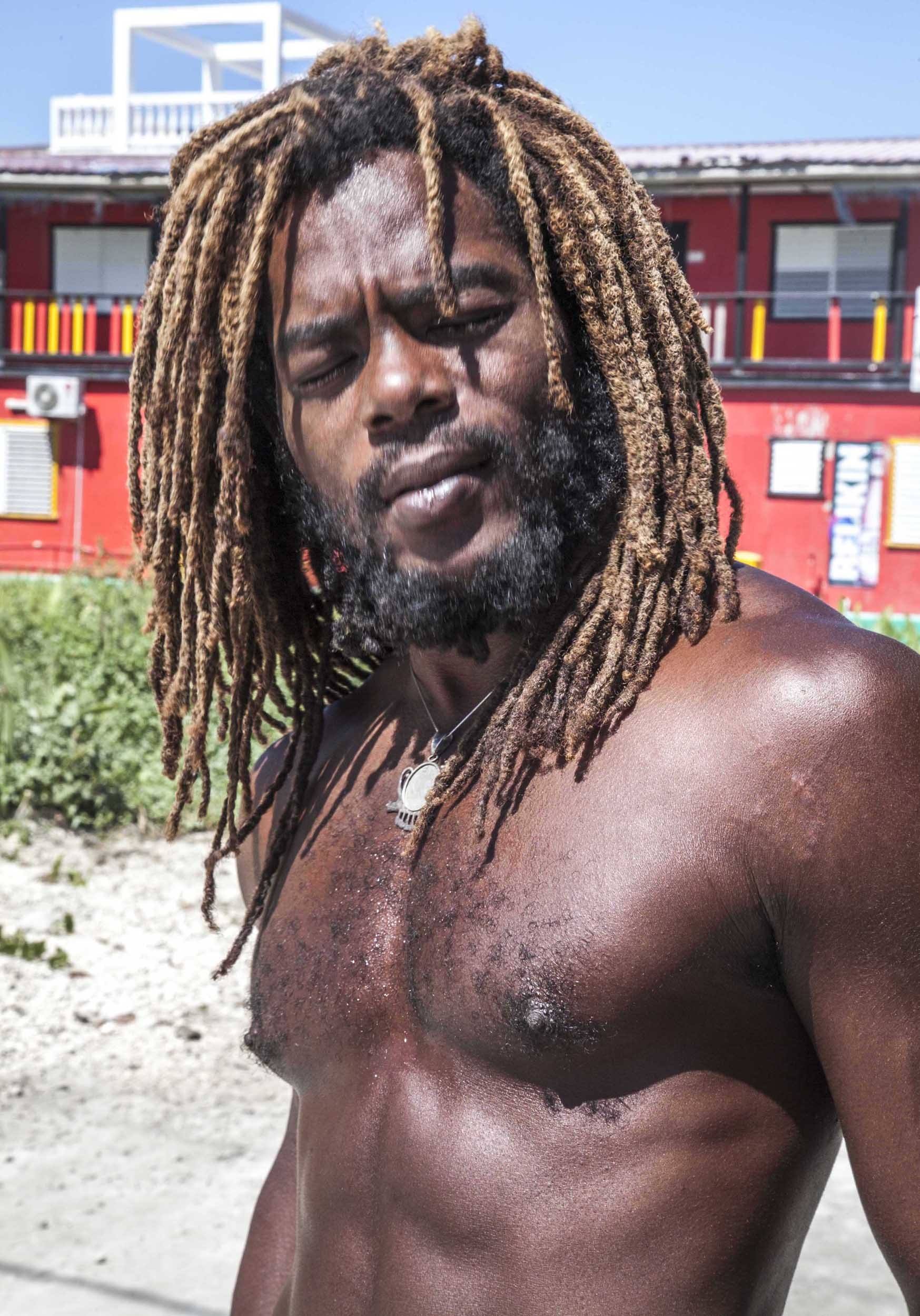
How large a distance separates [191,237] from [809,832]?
1.08 metres

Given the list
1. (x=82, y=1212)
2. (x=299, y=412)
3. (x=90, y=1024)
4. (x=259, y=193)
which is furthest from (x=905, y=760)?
(x=90, y=1024)

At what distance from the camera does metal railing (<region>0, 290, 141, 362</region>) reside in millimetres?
22141

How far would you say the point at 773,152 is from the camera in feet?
78.7

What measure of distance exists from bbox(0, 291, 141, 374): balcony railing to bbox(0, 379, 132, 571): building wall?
42cm

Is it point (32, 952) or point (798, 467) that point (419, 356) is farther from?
point (798, 467)

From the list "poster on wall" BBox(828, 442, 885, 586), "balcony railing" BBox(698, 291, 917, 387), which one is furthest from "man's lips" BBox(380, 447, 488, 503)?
"poster on wall" BBox(828, 442, 885, 586)

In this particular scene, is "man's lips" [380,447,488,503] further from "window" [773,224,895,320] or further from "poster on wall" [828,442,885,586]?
"window" [773,224,895,320]

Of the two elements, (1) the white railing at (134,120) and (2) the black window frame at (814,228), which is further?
(1) the white railing at (134,120)

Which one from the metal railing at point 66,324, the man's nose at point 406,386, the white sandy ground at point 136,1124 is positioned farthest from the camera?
the metal railing at point 66,324

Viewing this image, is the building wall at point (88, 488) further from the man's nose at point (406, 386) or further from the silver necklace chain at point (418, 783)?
the man's nose at point (406, 386)

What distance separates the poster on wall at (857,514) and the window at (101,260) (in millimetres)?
11411

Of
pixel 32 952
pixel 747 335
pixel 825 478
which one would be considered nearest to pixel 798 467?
pixel 825 478

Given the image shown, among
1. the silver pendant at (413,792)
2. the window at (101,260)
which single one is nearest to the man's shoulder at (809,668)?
the silver pendant at (413,792)

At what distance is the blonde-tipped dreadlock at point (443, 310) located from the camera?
62.4 inches
